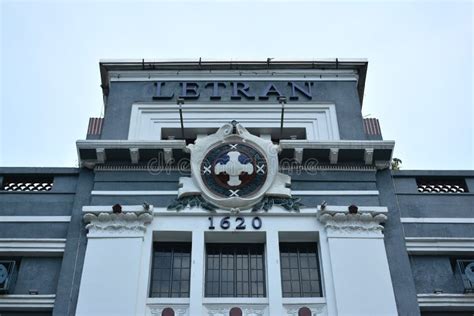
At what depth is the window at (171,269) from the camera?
21.3m

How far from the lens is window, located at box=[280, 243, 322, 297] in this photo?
21.4 metres

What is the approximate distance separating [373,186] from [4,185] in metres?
12.7

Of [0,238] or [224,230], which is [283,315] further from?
[0,238]

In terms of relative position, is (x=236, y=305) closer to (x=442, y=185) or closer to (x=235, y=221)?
(x=235, y=221)

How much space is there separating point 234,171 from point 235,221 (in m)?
1.85

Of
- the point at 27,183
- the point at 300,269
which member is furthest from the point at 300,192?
the point at 27,183

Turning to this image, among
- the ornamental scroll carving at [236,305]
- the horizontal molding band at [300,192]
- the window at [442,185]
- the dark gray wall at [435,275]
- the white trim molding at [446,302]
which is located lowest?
the ornamental scroll carving at [236,305]

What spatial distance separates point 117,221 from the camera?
22.1m

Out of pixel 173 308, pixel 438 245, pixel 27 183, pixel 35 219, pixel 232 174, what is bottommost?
pixel 173 308

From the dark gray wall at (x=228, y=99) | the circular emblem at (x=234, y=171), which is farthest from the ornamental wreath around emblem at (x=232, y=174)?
the dark gray wall at (x=228, y=99)

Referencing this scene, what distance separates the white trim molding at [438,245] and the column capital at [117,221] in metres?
8.42

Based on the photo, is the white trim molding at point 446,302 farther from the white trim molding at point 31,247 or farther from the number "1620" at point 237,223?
the white trim molding at point 31,247

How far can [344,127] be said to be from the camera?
83.8 ft

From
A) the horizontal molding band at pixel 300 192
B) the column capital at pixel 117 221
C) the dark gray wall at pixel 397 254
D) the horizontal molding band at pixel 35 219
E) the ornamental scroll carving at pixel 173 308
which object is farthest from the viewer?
the horizontal molding band at pixel 300 192
